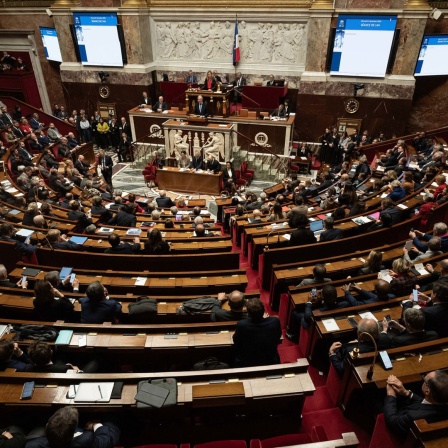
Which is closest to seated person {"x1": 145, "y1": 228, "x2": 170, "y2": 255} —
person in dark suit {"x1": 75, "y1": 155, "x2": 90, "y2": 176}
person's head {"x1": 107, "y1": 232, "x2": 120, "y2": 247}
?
person's head {"x1": 107, "y1": 232, "x2": 120, "y2": 247}

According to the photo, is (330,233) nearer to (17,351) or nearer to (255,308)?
(255,308)

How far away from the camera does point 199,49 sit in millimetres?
14328

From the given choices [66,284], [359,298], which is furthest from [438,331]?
[66,284]

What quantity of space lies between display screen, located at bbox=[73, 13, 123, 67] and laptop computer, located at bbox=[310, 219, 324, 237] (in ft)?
38.1

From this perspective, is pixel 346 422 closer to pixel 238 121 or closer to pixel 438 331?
pixel 438 331

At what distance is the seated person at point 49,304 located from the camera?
3.89 meters

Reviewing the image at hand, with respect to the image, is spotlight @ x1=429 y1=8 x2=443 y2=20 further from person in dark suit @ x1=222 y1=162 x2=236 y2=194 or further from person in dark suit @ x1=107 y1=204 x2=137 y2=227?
person in dark suit @ x1=107 y1=204 x2=137 y2=227

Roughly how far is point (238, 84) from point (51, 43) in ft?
27.3

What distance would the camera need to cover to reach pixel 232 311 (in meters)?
3.84

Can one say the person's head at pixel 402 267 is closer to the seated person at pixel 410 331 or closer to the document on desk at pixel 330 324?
the seated person at pixel 410 331

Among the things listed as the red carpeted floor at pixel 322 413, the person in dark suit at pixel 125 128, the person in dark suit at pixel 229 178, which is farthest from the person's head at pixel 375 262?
the person in dark suit at pixel 125 128

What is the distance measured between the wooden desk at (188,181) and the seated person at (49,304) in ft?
23.8

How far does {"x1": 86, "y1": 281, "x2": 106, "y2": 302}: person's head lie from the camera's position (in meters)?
3.80

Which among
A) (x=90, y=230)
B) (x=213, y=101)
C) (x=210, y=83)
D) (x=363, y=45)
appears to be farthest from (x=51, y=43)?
(x=90, y=230)
